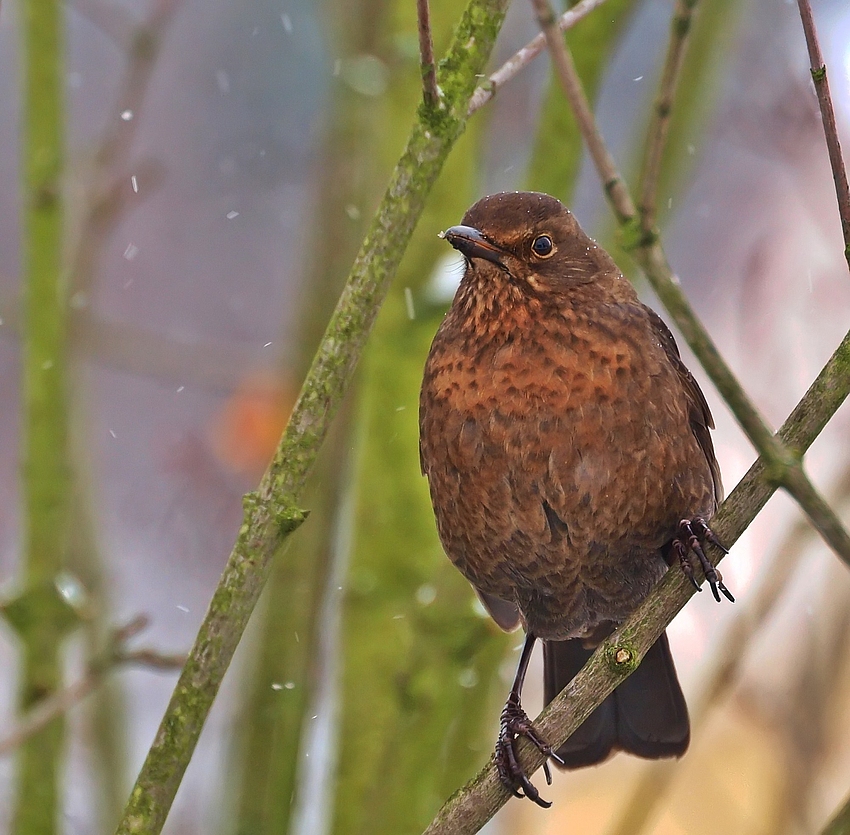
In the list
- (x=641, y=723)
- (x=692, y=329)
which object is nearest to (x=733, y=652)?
(x=641, y=723)

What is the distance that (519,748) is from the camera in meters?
2.47

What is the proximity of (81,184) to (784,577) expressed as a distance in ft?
8.74

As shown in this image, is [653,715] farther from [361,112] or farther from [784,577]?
[361,112]

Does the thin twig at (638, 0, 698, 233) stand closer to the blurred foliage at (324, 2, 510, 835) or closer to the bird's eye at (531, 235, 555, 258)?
the bird's eye at (531, 235, 555, 258)

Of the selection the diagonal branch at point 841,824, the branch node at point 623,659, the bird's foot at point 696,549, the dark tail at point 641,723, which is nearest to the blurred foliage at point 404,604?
the dark tail at point 641,723

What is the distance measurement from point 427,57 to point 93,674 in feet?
4.93

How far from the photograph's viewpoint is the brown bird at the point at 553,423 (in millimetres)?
2480

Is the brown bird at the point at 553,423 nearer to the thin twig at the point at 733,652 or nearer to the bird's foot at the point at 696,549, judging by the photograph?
the bird's foot at the point at 696,549

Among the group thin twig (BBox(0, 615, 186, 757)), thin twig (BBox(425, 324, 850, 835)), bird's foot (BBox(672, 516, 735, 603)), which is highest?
bird's foot (BBox(672, 516, 735, 603))

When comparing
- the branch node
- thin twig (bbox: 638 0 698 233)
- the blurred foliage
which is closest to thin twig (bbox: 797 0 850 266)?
thin twig (bbox: 638 0 698 233)

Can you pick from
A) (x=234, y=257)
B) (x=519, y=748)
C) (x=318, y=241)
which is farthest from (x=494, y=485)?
(x=234, y=257)

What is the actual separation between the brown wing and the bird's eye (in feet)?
0.86

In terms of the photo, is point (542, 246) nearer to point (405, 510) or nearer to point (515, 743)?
point (405, 510)

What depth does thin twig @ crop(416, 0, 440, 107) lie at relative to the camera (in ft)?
5.77
